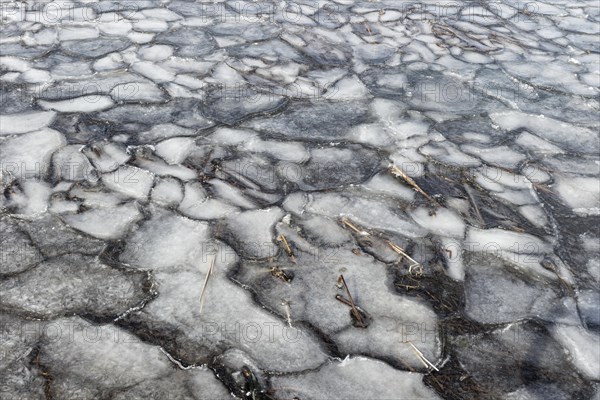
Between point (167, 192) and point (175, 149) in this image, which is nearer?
point (167, 192)

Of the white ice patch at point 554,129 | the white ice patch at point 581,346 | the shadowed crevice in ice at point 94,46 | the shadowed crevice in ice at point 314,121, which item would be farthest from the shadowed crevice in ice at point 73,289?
the white ice patch at point 554,129

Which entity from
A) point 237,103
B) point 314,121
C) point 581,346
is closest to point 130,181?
point 237,103

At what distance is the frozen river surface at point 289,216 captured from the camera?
166cm

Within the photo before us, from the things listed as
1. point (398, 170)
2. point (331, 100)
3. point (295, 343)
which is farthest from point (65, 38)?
point (295, 343)

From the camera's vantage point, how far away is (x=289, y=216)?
2.19 m

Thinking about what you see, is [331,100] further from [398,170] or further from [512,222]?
[512,222]

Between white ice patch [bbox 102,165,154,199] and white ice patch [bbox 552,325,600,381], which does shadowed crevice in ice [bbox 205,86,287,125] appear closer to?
white ice patch [bbox 102,165,154,199]

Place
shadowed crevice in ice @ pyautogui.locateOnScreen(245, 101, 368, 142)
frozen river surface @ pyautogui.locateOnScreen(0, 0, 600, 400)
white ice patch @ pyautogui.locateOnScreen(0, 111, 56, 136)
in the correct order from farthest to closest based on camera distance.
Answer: shadowed crevice in ice @ pyautogui.locateOnScreen(245, 101, 368, 142), white ice patch @ pyautogui.locateOnScreen(0, 111, 56, 136), frozen river surface @ pyautogui.locateOnScreen(0, 0, 600, 400)

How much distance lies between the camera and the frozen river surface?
1656 mm

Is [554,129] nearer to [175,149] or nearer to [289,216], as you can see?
[289,216]

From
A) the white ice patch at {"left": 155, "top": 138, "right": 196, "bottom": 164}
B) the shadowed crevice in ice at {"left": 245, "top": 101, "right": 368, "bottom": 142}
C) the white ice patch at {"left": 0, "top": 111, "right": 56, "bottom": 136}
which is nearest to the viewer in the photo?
the white ice patch at {"left": 155, "top": 138, "right": 196, "bottom": 164}

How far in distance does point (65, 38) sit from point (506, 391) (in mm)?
3066

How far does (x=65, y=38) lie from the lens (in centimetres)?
349

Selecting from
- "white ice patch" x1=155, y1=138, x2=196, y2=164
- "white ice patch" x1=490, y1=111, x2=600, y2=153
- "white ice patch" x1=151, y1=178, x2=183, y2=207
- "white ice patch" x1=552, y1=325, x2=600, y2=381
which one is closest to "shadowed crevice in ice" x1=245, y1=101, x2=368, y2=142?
"white ice patch" x1=155, y1=138, x2=196, y2=164
